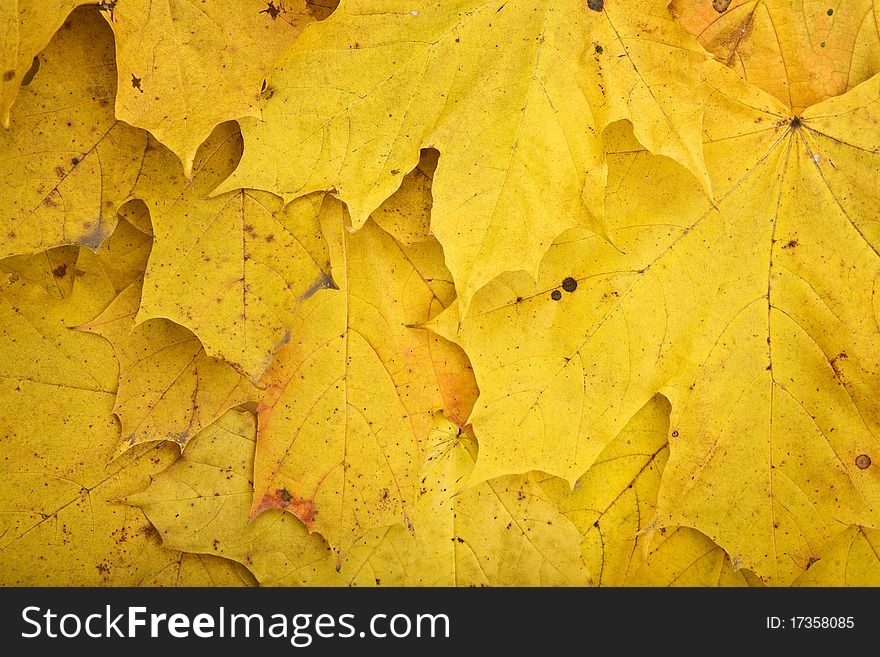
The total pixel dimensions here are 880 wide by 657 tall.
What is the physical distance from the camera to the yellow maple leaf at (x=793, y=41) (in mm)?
882

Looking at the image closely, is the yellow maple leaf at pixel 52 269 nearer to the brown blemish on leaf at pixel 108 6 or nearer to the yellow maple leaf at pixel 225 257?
the yellow maple leaf at pixel 225 257

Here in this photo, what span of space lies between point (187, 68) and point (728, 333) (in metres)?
0.76

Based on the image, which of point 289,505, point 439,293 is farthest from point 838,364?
point 289,505

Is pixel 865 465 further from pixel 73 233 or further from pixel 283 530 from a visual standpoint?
pixel 73 233

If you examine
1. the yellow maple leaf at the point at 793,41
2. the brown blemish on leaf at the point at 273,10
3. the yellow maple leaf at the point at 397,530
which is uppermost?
the yellow maple leaf at the point at 793,41

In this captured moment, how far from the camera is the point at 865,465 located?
0.92 m

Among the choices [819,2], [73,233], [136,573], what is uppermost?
[819,2]

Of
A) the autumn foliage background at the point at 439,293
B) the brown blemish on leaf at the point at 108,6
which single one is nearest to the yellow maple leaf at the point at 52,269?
the autumn foliage background at the point at 439,293

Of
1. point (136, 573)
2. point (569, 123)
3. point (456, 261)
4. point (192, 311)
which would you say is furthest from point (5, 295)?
point (569, 123)

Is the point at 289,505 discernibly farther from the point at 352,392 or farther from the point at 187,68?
the point at 187,68

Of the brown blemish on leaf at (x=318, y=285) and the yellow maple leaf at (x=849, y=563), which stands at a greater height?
the brown blemish on leaf at (x=318, y=285)

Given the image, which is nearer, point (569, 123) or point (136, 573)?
point (569, 123)

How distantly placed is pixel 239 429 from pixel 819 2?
99 centimetres

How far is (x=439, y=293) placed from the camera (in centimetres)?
95
